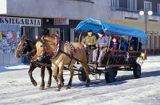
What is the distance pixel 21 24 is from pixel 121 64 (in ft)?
51.3

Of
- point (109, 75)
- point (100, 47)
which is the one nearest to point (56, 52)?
point (100, 47)

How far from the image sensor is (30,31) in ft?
118

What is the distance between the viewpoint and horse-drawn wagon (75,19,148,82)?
18.0 metres

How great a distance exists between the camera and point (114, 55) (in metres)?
18.7

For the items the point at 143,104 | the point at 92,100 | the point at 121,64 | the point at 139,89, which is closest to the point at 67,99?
the point at 92,100

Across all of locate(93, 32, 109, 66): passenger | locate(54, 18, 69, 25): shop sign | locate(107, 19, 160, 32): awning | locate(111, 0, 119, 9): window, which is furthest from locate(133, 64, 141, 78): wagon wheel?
locate(111, 0, 119, 9): window

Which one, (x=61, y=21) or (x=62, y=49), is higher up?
(x=61, y=21)

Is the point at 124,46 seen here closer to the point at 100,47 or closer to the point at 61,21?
the point at 100,47

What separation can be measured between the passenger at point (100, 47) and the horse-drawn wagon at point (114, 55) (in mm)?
200

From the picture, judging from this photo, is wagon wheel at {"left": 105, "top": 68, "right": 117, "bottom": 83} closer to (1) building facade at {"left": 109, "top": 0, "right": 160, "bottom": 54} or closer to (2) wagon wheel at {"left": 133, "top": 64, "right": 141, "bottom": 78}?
(2) wagon wheel at {"left": 133, "top": 64, "right": 141, "bottom": 78}

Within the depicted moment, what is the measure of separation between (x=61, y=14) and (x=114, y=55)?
57.0ft

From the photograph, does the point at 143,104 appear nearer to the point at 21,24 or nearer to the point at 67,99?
the point at 67,99

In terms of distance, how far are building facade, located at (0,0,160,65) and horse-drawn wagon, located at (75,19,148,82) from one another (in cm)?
Answer: 1233

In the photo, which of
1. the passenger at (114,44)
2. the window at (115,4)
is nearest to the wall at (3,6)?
the passenger at (114,44)
